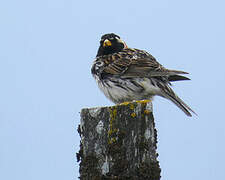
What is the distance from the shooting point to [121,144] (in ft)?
14.8

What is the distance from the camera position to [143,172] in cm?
444

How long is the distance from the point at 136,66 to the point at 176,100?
1.26 meters

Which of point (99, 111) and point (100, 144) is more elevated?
point (99, 111)

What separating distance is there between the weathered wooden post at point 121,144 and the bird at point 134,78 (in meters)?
2.22

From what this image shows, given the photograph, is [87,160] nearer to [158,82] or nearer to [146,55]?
[158,82]

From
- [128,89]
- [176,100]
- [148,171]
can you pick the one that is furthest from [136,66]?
[148,171]

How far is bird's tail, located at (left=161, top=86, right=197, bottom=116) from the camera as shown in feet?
22.0

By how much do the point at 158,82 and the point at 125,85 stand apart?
1.93ft

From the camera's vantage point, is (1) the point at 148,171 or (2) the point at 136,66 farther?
(2) the point at 136,66

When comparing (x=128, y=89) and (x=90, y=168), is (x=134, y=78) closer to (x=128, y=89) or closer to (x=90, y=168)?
(x=128, y=89)

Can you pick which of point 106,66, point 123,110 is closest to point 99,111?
point 123,110

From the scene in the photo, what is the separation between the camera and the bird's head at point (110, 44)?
9.06m

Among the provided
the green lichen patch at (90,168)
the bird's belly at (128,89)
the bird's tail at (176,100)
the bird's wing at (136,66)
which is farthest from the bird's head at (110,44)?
the green lichen patch at (90,168)

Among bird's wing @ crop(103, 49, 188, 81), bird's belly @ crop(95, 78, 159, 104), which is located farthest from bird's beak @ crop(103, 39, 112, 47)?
bird's belly @ crop(95, 78, 159, 104)
